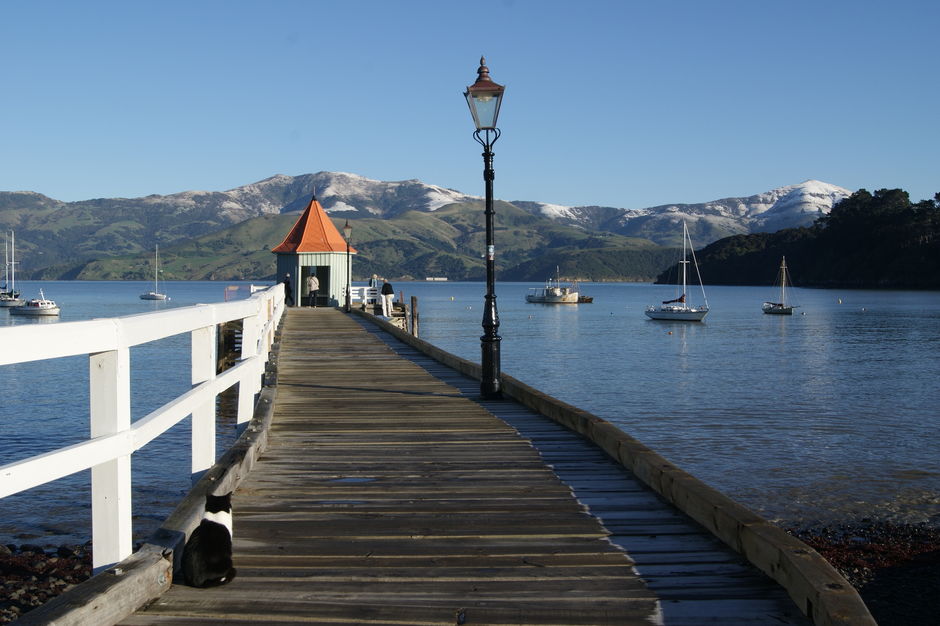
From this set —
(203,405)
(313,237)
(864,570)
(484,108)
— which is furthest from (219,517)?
(313,237)

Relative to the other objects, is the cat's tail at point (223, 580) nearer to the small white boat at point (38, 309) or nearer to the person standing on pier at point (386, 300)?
the person standing on pier at point (386, 300)

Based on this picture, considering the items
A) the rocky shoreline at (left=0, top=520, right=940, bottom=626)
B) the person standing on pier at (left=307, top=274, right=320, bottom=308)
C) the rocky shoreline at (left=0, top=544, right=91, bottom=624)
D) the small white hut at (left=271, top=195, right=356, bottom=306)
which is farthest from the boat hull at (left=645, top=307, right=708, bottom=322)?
the rocky shoreline at (left=0, top=544, right=91, bottom=624)

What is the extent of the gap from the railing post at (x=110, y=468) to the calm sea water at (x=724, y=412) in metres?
9.84

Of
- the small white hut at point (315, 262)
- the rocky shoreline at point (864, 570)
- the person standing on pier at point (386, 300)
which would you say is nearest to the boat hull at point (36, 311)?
the small white hut at point (315, 262)

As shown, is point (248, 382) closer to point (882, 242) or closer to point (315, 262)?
point (315, 262)

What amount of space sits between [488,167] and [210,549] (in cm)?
843

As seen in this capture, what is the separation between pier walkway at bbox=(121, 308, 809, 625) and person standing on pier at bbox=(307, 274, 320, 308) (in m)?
32.4

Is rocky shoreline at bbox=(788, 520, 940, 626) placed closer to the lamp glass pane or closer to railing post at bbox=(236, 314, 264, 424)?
railing post at bbox=(236, 314, 264, 424)

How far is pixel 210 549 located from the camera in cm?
420

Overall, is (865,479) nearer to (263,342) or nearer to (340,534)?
(263,342)

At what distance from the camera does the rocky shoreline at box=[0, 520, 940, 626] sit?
9984mm

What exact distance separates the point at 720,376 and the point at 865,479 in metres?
23.4

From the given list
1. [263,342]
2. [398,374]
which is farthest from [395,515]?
[398,374]

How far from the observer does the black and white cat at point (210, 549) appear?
418 centimetres
